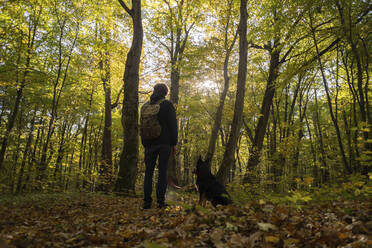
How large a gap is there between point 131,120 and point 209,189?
4.26 meters

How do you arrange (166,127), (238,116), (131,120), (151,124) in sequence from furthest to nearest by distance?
(238,116), (131,120), (166,127), (151,124)

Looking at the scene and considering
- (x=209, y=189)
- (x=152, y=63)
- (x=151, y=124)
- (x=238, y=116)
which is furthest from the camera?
(x=152, y=63)

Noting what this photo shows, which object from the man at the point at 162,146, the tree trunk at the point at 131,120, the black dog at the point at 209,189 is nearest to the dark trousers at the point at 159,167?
→ the man at the point at 162,146

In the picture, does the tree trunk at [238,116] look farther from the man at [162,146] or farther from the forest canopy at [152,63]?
the man at [162,146]

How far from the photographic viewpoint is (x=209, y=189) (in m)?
4.39

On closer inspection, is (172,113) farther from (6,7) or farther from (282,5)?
(6,7)

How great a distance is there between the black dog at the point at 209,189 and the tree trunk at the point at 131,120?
3.31 metres

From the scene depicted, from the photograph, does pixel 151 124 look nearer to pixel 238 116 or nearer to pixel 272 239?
pixel 272 239

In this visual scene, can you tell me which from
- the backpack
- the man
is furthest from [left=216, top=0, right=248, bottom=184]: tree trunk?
the backpack

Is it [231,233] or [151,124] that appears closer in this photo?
[231,233]

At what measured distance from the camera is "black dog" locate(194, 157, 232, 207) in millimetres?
4211

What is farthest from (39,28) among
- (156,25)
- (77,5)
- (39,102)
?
(39,102)

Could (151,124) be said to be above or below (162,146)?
above

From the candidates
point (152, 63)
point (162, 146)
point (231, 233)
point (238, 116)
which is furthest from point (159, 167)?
point (152, 63)
